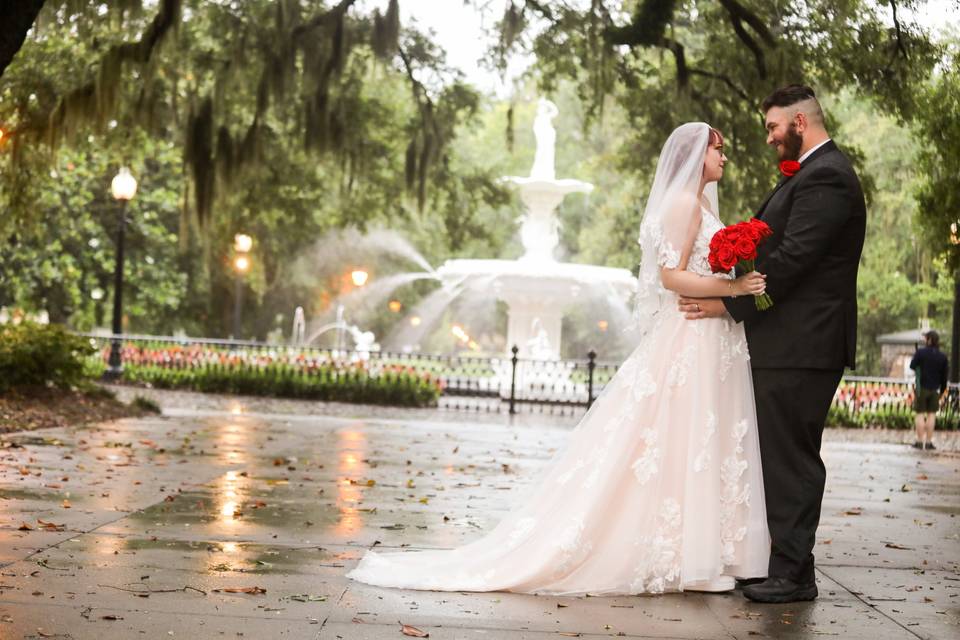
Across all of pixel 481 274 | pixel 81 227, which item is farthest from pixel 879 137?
pixel 81 227

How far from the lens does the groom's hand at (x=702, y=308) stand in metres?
5.76

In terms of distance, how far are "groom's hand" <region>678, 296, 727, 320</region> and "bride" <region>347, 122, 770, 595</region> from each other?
0.04 m

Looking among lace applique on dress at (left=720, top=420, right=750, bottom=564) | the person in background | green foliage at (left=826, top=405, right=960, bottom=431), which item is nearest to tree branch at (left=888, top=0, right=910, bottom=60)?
the person in background

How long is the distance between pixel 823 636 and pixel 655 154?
1769cm

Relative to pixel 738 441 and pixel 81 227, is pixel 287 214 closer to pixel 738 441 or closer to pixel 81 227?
pixel 81 227

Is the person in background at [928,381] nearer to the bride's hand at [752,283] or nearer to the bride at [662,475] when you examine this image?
the bride at [662,475]

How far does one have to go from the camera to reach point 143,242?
34906mm

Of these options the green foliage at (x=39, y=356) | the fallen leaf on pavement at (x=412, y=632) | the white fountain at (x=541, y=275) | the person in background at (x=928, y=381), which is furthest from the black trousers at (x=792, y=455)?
the white fountain at (x=541, y=275)

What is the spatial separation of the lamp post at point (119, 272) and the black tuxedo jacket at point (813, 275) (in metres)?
19.4

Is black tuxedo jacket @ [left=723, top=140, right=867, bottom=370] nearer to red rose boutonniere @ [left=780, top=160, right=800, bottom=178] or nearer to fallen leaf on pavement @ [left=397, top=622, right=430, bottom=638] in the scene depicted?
red rose boutonniere @ [left=780, top=160, right=800, bottom=178]

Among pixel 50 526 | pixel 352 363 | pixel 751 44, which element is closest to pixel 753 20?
pixel 751 44

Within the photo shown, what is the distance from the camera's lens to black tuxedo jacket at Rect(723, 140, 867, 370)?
18.0 feet

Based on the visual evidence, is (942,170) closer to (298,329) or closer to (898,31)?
(898,31)

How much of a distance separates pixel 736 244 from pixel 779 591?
1548mm
